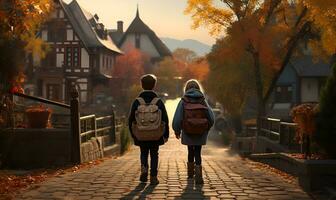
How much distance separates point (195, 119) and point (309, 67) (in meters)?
38.8

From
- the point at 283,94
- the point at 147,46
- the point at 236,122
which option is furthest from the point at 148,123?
the point at 147,46

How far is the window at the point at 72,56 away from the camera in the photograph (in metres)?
48.6

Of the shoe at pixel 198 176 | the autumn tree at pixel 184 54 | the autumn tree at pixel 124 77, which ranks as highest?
the autumn tree at pixel 184 54

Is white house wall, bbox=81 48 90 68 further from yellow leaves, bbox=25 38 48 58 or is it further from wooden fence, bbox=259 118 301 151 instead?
yellow leaves, bbox=25 38 48 58

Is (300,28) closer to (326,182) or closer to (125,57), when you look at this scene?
(326,182)

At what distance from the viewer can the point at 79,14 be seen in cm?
5131

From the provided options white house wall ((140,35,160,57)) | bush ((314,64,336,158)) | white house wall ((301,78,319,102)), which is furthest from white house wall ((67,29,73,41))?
bush ((314,64,336,158))

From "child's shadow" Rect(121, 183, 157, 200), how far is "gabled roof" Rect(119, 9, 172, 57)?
69.2 meters

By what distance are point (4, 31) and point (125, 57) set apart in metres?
53.1

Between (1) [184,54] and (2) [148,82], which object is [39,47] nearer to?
(2) [148,82]

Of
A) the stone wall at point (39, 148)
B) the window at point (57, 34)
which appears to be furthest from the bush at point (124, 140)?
Answer: the window at point (57, 34)

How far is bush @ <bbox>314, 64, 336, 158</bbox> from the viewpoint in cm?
747

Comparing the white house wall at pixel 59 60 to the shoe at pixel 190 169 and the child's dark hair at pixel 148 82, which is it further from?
the child's dark hair at pixel 148 82

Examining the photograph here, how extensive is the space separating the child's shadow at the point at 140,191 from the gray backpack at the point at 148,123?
750 mm
